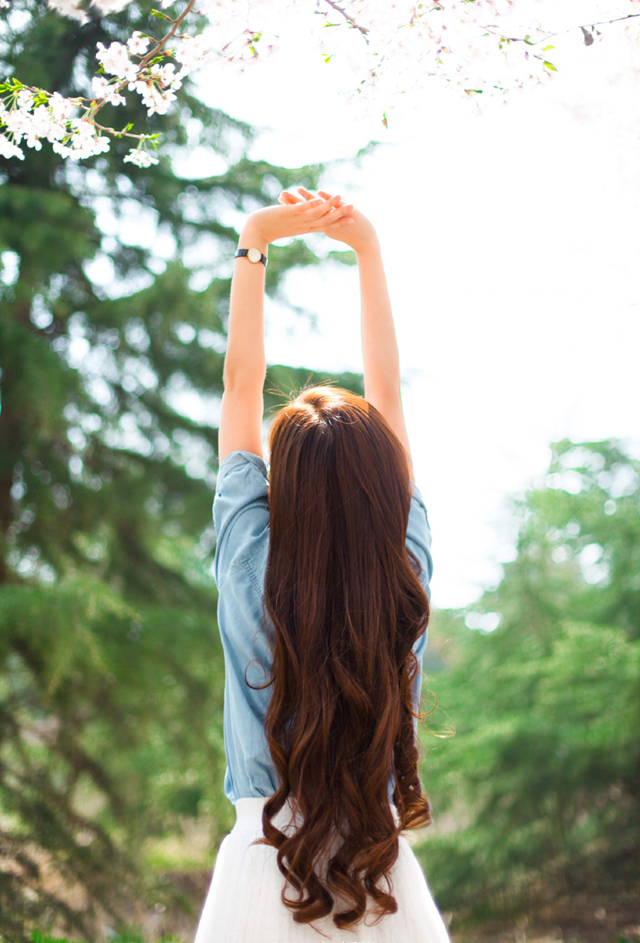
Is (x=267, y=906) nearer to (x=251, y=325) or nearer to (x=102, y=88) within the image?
(x=251, y=325)

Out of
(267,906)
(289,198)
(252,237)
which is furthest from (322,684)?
(289,198)

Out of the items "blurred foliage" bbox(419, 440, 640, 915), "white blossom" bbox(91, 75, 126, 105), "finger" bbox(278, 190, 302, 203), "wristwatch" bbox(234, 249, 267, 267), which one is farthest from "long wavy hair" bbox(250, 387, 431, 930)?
"blurred foliage" bbox(419, 440, 640, 915)

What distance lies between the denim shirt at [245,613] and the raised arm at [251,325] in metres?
0.06

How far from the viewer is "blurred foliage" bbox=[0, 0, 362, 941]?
9.07 feet

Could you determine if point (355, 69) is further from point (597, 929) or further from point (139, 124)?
point (597, 929)

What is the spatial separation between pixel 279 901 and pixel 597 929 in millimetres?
3837

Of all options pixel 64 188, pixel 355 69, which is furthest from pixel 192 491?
pixel 355 69

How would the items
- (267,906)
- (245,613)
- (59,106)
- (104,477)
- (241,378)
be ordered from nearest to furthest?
(267,906), (245,613), (241,378), (59,106), (104,477)

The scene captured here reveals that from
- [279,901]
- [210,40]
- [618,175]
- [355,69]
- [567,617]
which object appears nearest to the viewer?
[279,901]

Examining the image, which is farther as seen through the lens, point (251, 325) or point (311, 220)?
point (311, 220)

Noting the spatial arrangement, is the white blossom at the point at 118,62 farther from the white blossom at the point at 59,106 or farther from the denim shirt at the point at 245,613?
the denim shirt at the point at 245,613

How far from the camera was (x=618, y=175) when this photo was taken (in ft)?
5.86

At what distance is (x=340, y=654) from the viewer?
2.89ft

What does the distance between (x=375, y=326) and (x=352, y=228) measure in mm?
210
